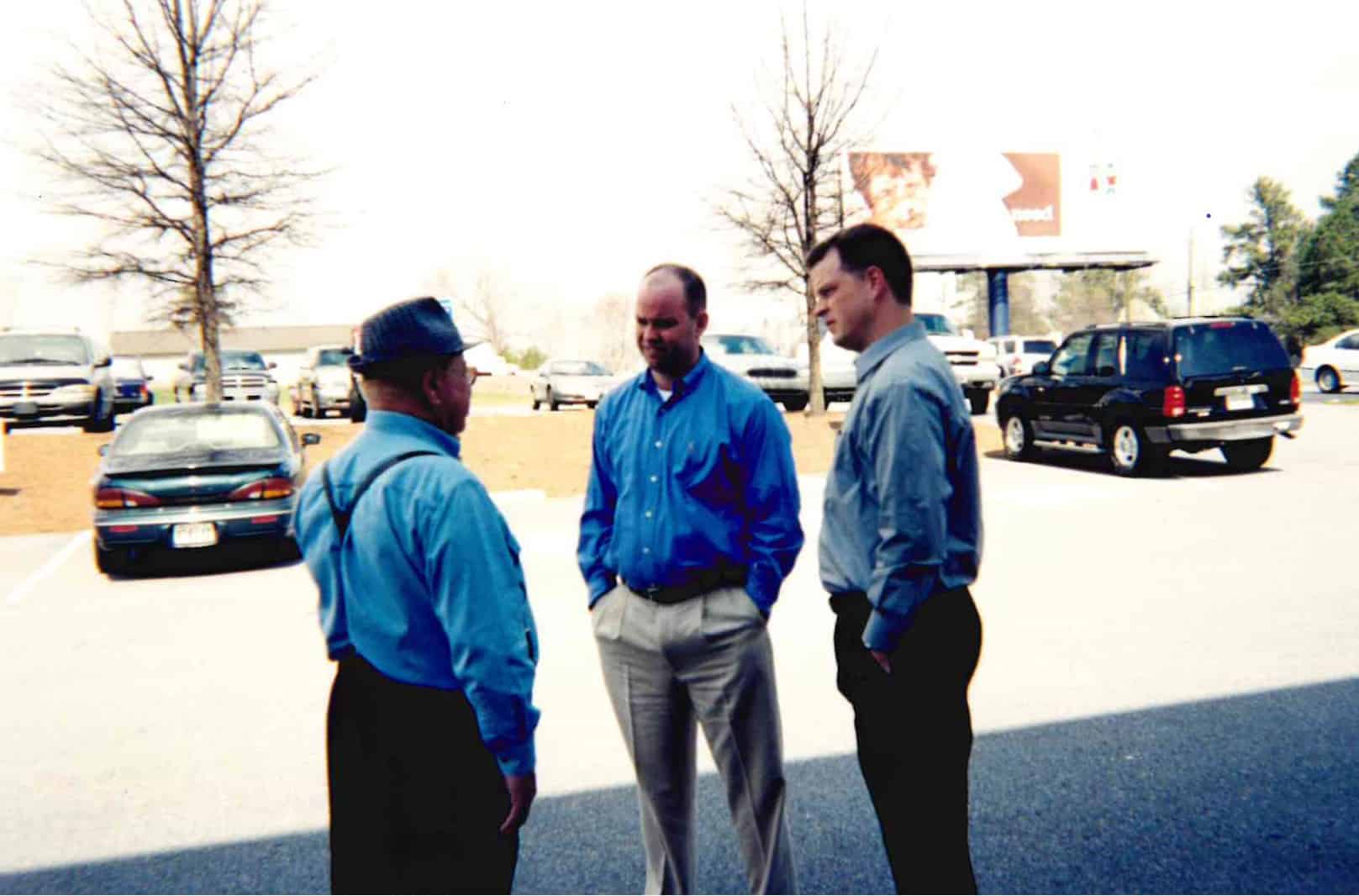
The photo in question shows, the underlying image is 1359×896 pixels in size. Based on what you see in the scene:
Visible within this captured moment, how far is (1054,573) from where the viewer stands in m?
8.98

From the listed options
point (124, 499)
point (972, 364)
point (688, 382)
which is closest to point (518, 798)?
point (688, 382)

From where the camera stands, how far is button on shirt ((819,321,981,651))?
2766mm

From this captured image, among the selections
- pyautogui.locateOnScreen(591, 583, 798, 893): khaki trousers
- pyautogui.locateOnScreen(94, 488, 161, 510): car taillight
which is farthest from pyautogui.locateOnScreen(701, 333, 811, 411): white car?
pyautogui.locateOnScreen(591, 583, 798, 893): khaki trousers

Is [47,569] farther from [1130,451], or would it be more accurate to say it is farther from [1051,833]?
[1130,451]

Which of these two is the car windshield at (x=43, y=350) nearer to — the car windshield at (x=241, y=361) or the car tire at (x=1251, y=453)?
the car windshield at (x=241, y=361)

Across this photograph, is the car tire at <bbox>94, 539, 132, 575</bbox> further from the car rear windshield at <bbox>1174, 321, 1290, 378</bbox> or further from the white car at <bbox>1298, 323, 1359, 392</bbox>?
the white car at <bbox>1298, 323, 1359, 392</bbox>

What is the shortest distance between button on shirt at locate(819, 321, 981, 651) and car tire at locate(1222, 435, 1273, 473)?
1374 cm

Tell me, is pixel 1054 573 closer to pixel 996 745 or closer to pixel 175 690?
pixel 996 745

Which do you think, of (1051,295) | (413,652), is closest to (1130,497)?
(413,652)

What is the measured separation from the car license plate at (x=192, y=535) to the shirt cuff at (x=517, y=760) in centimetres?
839

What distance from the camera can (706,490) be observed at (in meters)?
3.23

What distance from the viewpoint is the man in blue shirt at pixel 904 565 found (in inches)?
109

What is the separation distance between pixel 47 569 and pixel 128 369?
71.2ft

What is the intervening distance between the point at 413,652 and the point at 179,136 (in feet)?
62.0
